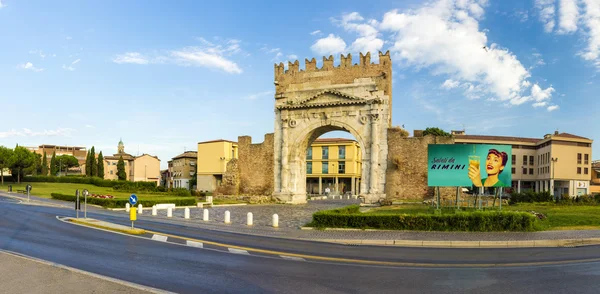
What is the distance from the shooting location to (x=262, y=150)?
1929 inches

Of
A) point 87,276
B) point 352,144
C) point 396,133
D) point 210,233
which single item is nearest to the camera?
point 87,276

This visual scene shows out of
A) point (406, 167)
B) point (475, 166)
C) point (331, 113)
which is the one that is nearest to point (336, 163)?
point (331, 113)

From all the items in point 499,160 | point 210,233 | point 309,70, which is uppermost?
point 309,70

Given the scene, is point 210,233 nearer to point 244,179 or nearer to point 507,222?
point 507,222

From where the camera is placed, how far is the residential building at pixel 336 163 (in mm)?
81625

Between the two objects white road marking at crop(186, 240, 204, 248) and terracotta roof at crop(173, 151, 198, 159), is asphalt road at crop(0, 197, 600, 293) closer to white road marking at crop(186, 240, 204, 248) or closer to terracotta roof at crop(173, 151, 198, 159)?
white road marking at crop(186, 240, 204, 248)

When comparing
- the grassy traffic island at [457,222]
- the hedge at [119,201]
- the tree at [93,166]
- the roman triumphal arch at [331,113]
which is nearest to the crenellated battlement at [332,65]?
the roman triumphal arch at [331,113]

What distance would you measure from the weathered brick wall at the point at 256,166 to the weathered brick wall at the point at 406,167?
1330 cm

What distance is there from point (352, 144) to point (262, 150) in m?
35.0

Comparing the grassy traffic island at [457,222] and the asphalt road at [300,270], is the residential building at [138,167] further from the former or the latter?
→ the asphalt road at [300,270]

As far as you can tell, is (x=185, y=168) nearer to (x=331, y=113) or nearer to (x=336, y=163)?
(x=336, y=163)

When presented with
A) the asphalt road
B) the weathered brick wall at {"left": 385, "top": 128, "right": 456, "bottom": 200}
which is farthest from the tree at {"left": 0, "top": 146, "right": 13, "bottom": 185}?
the asphalt road

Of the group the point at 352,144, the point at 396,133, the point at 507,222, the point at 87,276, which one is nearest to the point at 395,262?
the point at 87,276

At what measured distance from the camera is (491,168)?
952 inches
